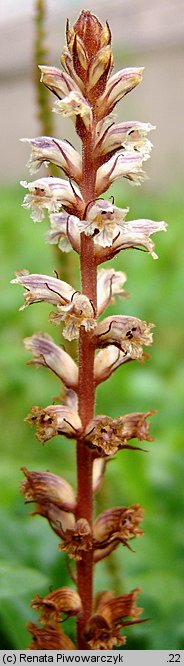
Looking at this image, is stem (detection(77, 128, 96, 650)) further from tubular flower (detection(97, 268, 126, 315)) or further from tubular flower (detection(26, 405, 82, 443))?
tubular flower (detection(97, 268, 126, 315))

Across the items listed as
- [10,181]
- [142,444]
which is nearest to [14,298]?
[142,444]

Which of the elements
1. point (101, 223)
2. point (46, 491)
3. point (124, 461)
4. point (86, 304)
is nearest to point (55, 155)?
point (101, 223)

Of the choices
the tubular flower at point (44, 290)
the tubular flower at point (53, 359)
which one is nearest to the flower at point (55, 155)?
the tubular flower at point (44, 290)

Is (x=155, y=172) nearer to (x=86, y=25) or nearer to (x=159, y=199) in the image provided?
(x=159, y=199)

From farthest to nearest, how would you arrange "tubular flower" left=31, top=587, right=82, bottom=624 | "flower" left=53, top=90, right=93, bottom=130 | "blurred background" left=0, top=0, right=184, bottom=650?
"blurred background" left=0, top=0, right=184, bottom=650
"tubular flower" left=31, top=587, right=82, bottom=624
"flower" left=53, top=90, right=93, bottom=130

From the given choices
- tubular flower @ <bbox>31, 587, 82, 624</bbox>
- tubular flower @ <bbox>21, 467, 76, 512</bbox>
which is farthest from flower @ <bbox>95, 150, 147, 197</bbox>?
tubular flower @ <bbox>31, 587, 82, 624</bbox>

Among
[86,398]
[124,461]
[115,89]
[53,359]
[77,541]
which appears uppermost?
[124,461]

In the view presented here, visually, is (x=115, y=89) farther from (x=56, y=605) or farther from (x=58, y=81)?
(x=56, y=605)
